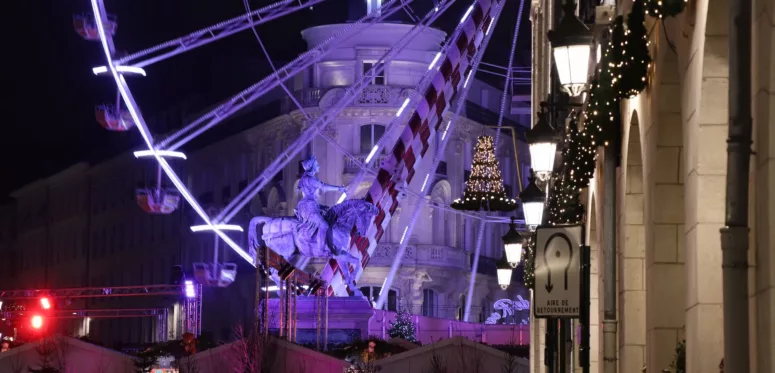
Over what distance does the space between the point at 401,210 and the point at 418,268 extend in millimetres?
3121

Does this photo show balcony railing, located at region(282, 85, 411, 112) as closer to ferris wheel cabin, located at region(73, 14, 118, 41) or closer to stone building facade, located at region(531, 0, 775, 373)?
ferris wheel cabin, located at region(73, 14, 118, 41)

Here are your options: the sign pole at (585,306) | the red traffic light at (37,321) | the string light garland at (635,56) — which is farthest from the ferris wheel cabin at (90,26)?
the string light garland at (635,56)

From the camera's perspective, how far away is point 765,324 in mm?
8141

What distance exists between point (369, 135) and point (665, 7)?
60065mm

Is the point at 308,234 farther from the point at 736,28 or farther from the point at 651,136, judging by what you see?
the point at 736,28

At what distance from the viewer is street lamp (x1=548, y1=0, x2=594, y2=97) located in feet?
41.0

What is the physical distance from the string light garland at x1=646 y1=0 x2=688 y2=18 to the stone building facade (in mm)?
187

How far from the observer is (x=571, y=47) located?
1255 centimetres

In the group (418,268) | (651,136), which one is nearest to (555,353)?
(651,136)

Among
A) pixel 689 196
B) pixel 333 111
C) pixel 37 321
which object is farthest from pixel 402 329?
pixel 689 196

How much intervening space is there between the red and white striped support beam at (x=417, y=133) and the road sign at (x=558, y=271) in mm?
28325

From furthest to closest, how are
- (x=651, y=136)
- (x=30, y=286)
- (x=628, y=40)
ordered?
(x=30, y=286)
(x=651, y=136)
(x=628, y=40)

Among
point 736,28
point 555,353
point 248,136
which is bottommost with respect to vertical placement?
point 555,353

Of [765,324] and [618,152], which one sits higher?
→ [618,152]
